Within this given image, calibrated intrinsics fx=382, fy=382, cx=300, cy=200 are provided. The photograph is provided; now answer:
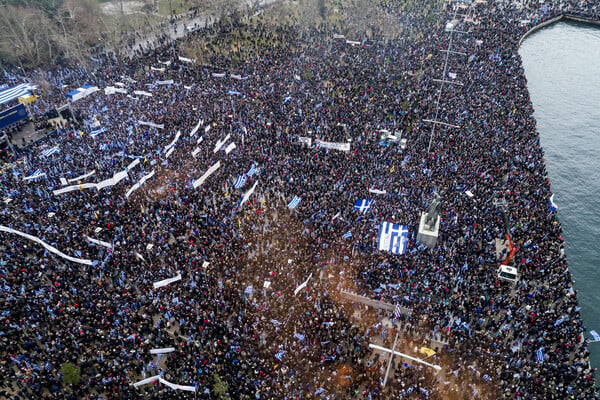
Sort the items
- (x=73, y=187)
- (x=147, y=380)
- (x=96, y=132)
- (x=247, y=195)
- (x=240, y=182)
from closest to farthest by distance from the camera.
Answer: (x=147, y=380) < (x=247, y=195) < (x=73, y=187) < (x=240, y=182) < (x=96, y=132)

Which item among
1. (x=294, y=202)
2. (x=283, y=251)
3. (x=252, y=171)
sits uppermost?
(x=252, y=171)

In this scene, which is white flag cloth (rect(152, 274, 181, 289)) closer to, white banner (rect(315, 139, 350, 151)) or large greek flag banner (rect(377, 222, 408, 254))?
large greek flag banner (rect(377, 222, 408, 254))

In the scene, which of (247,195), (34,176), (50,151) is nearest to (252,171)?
(247,195)

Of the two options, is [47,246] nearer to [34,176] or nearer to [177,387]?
[34,176]

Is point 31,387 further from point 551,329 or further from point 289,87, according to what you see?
point 289,87

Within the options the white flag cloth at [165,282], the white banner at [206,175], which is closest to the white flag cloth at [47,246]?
the white flag cloth at [165,282]

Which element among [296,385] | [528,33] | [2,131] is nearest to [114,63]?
[2,131]

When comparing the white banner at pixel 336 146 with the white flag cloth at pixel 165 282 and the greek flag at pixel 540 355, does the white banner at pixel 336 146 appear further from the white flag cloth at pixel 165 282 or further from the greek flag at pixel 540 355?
the greek flag at pixel 540 355
